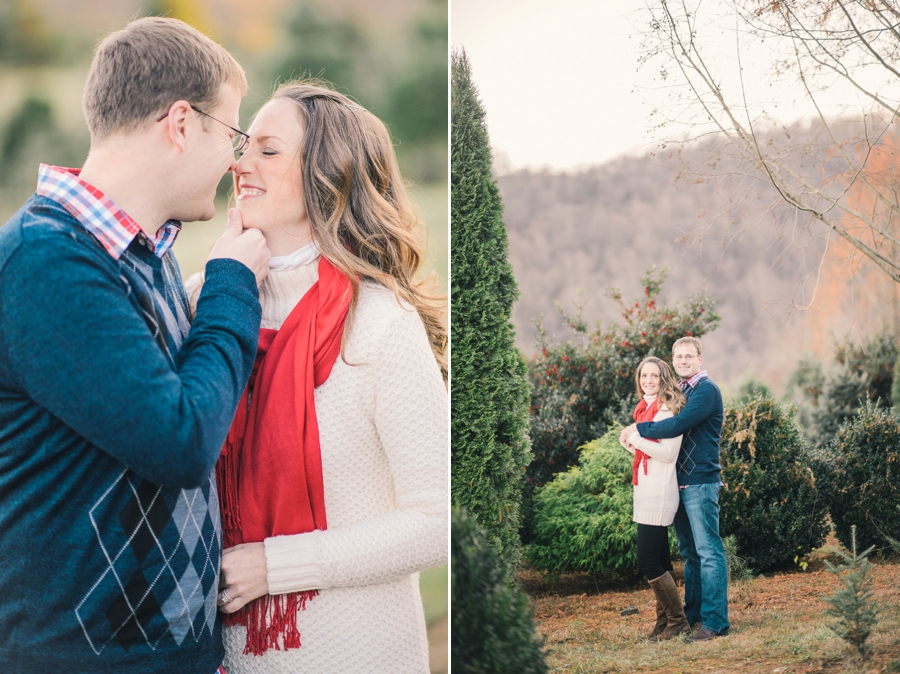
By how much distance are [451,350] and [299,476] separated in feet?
A: 4.49

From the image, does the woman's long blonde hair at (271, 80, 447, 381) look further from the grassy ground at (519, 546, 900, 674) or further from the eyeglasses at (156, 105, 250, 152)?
the grassy ground at (519, 546, 900, 674)

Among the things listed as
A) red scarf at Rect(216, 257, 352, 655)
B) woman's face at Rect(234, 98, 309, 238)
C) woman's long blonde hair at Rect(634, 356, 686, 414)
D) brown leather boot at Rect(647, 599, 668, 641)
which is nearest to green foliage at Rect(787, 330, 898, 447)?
woman's long blonde hair at Rect(634, 356, 686, 414)

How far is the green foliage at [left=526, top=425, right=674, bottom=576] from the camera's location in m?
2.94

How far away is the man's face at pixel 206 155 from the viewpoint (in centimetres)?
164

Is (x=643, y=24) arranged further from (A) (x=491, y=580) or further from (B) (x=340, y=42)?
(A) (x=491, y=580)

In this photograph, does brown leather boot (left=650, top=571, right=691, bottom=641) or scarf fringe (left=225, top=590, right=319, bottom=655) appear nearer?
scarf fringe (left=225, top=590, right=319, bottom=655)

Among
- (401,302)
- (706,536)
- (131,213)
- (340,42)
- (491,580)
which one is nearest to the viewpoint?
(131,213)

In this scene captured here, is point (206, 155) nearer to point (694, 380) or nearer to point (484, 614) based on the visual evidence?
point (484, 614)

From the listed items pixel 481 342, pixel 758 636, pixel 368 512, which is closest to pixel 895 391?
pixel 758 636

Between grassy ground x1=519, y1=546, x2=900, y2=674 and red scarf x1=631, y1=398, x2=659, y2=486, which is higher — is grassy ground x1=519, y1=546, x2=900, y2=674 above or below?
below

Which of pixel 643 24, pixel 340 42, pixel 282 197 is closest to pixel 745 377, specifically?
pixel 643 24

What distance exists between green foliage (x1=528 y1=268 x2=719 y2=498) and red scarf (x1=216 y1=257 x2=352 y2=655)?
141 cm

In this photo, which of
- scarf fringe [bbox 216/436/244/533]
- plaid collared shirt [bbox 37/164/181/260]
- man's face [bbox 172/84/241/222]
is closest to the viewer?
plaid collared shirt [bbox 37/164/181/260]

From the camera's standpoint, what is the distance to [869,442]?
287 cm
